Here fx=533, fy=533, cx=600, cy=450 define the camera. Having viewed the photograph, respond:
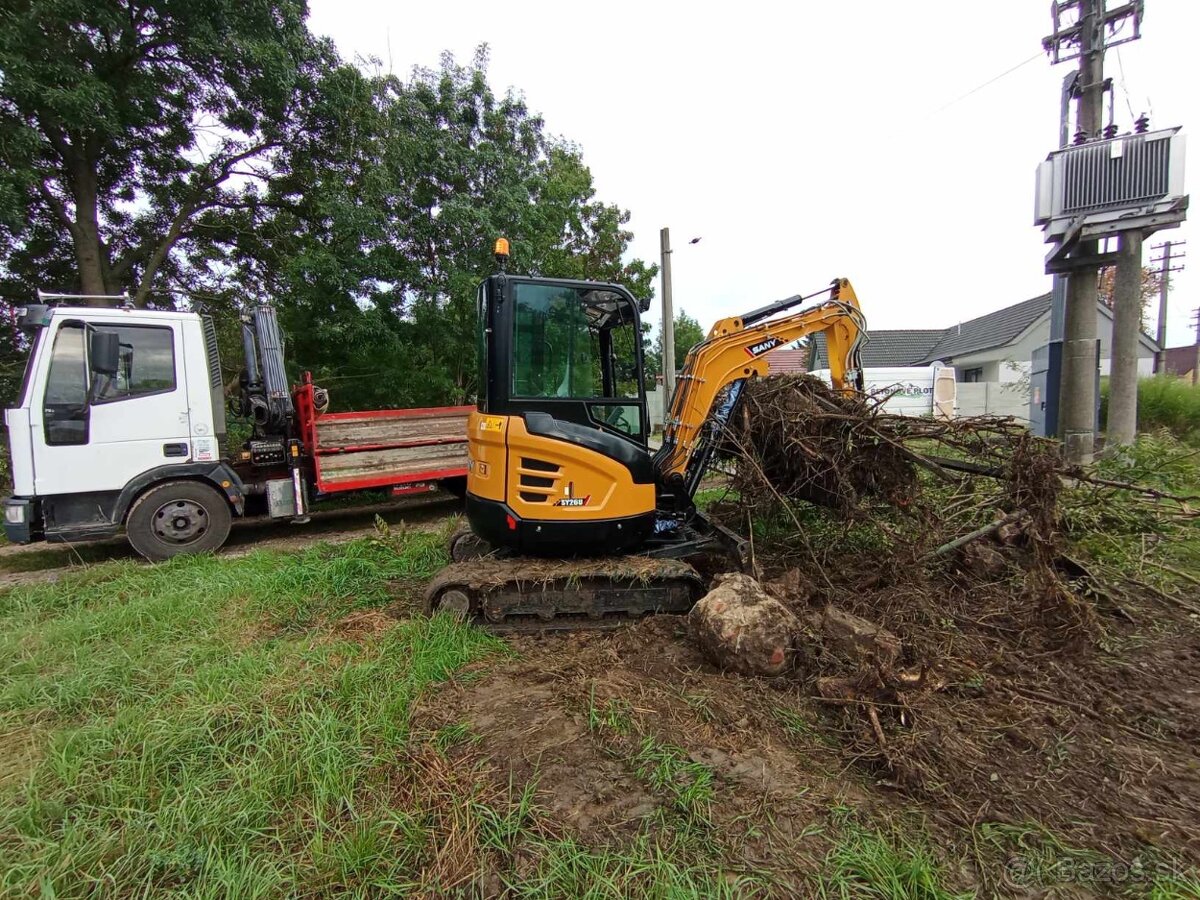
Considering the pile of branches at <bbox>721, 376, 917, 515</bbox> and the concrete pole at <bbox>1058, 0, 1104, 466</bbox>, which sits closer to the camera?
the pile of branches at <bbox>721, 376, 917, 515</bbox>

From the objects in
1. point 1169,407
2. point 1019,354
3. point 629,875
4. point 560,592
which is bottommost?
point 629,875

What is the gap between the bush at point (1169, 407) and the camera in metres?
11.2

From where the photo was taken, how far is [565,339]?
3842 mm

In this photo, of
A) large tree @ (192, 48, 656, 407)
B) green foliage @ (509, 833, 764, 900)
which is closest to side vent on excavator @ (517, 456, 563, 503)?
green foliage @ (509, 833, 764, 900)

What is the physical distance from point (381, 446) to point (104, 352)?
268cm

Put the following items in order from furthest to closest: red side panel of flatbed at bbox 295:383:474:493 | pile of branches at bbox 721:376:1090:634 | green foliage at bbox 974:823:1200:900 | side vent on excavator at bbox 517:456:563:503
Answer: red side panel of flatbed at bbox 295:383:474:493 < side vent on excavator at bbox 517:456:563:503 < pile of branches at bbox 721:376:1090:634 < green foliage at bbox 974:823:1200:900

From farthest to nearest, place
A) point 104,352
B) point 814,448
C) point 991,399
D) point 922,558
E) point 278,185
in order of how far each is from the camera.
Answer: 1. point 991,399
2. point 278,185
3. point 104,352
4. point 814,448
5. point 922,558

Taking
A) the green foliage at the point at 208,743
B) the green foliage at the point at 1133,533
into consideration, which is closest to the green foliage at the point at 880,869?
the green foliage at the point at 208,743

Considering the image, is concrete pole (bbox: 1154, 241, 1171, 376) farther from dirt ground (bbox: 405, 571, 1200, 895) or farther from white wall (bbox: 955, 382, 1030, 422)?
dirt ground (bbox: 405, 571, 1200, 895)

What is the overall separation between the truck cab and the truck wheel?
0.04ft

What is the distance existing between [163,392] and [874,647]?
22.0ft

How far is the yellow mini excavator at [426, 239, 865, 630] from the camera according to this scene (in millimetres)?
3604

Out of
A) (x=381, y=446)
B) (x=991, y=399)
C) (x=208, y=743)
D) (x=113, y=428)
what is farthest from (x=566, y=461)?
(x=991, y=399)

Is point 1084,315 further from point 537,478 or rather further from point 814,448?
point 537,478
